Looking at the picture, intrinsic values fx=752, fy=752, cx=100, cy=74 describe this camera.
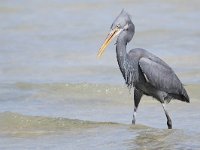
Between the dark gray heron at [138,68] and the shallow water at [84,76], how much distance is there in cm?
49

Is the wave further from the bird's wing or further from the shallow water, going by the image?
the bird's wing

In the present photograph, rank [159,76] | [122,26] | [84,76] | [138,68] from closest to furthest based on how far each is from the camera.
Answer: [122,26]
[138,68]
[159,76]
[84,76]

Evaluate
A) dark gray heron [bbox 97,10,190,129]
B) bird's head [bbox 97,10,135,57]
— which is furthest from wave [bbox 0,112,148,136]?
bird's head [bbox 97,10,135,57]

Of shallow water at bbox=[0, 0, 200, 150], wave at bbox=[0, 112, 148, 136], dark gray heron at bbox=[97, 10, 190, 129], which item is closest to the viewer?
shallow water at bbox=[0, 0, 200, 150]

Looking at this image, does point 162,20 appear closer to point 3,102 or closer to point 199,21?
point 199,21

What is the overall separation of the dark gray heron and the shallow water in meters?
0.49

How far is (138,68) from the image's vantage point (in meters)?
9.66

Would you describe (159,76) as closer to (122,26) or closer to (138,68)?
(138,68)

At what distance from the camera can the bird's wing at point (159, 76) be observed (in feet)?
31.6

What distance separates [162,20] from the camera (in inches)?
694

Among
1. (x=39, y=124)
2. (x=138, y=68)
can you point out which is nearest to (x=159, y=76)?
(x=138, y=68)

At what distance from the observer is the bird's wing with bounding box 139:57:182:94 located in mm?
9625

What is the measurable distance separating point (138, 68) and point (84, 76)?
381 centimetres

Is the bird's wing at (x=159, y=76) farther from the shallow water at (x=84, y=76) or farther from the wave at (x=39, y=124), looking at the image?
the wave at (x=39, y=124)
